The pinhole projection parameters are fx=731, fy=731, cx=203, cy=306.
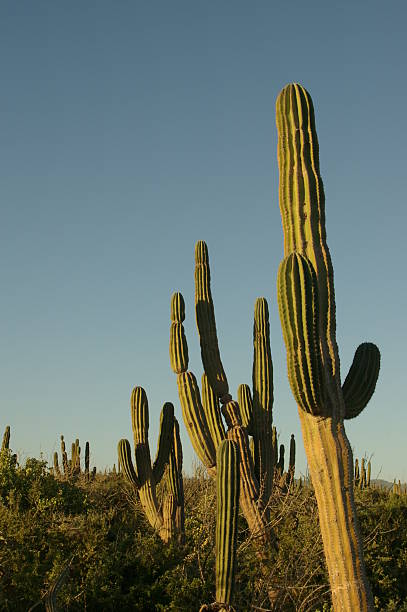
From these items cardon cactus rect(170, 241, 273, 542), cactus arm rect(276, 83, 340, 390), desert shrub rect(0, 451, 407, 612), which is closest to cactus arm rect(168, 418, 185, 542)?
desert shrub rect(0, 451, 407, 612)

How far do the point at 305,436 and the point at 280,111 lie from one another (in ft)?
11.5

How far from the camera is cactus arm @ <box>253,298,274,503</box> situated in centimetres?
1161

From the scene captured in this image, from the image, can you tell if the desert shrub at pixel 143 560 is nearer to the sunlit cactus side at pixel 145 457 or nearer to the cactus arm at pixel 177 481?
the cactus arm at pixel 177 481

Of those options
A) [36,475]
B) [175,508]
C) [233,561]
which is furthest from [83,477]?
[233,561]

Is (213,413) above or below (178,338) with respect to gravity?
below

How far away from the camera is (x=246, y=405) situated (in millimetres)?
12016

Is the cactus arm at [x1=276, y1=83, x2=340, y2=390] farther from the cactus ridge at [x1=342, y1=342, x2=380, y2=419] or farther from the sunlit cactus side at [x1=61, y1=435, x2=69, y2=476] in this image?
the sunlit cactus side at [x1=61, y1=435, x2=69, y2=476]

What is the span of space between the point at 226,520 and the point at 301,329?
2130mm

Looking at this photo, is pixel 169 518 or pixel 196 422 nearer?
pixel 196 422

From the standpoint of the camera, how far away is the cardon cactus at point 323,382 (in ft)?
21.6

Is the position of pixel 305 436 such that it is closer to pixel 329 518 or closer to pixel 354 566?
pixel 329 518

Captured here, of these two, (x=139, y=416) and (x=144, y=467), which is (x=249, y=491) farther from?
(x=139, y=416)

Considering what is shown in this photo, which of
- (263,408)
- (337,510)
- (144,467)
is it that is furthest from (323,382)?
(144,467)

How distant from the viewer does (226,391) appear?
12.1 m
